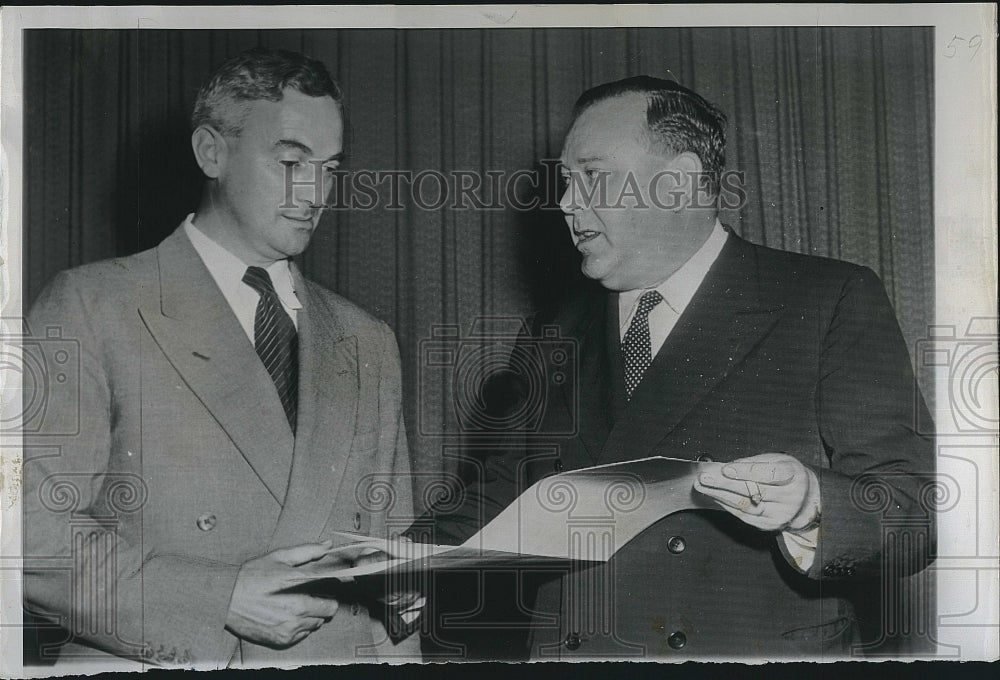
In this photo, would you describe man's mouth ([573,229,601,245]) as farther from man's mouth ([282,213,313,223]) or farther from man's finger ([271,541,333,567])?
man's finger ([271,541,333,567])

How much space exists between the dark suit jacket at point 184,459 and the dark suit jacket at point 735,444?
494 mm

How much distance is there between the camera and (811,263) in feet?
13.0

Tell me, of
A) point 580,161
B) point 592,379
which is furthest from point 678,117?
point 592,379

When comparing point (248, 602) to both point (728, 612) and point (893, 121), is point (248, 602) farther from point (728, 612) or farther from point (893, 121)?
point (893, 121)

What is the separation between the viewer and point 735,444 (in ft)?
12.8

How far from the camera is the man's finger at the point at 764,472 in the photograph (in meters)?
3.89

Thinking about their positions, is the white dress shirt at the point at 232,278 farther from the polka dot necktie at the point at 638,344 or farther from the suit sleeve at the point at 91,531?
the polka dot necktie at the point at 638,344

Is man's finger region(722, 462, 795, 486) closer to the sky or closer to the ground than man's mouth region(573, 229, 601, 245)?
closer to the ground

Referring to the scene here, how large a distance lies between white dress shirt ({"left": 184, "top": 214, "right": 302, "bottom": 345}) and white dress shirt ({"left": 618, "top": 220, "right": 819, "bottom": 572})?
1.22 metres

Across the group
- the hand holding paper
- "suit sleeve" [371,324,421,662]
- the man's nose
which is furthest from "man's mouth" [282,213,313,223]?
the hand holding paper

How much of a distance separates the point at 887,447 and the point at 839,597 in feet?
Answer: 1.91

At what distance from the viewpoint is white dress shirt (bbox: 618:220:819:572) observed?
3.94 m

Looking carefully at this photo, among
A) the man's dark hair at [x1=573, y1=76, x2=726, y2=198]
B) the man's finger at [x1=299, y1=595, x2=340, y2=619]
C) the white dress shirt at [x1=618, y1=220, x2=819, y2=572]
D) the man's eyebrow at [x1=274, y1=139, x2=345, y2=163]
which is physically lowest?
the man's finger at [x1=299, y1=595, x2=340, y2=619]

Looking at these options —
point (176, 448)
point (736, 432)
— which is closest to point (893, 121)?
point (736, 432)
